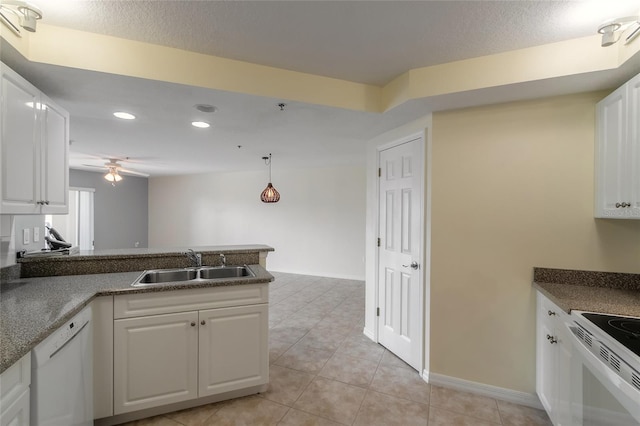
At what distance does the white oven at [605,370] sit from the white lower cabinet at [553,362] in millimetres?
86

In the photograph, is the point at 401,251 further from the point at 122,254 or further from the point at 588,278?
the point at 122,254

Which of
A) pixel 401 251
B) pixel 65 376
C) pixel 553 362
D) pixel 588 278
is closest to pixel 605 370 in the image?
pixel 553 362

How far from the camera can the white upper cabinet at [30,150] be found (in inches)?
56.1

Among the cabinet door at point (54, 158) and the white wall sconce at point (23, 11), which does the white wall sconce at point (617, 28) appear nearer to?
the white wall sconce at point (23, 11)

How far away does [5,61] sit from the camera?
1539 mm

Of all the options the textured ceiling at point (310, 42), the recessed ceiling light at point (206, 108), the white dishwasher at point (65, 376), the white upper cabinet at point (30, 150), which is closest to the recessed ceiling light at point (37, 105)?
the white upper cabinet at point (30, 150)

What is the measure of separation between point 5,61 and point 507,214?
3.31 metres

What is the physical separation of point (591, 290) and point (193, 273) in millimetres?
2898

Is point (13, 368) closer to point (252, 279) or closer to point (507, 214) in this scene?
point (252, 279)

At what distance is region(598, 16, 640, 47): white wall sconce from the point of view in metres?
1.33

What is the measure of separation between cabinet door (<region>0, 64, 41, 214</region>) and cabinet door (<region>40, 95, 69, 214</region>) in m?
0.07

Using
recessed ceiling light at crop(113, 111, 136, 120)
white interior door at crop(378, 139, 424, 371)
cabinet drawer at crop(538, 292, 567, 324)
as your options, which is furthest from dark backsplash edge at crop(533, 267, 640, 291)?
recessed ceiling light at crop(113, 111, 136, 120)

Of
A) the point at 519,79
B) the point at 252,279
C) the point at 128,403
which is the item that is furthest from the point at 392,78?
the point at 128,403

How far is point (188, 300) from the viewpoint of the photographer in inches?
73.7
